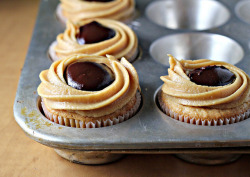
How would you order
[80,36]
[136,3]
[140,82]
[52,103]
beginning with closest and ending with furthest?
[52,103], [140,82], [80,36], [136,3]

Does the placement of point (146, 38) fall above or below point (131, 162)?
above

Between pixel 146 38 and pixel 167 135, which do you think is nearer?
A: pixel 167 135

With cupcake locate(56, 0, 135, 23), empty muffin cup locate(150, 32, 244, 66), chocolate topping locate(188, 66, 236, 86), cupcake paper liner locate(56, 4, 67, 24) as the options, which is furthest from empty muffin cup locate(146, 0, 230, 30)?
chocolate topping locate(188, 66, 236, 86)

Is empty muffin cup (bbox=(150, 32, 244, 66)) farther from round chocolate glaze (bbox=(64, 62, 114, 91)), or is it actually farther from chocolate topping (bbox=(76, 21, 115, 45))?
round chocolate glaze (bbox=(64, 62, 114, 91))

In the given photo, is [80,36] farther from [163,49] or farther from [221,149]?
[221,149]

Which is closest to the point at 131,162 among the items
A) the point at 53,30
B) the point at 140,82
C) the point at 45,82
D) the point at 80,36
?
the point at 140,82

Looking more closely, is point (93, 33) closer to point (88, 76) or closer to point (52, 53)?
point (52, 53)

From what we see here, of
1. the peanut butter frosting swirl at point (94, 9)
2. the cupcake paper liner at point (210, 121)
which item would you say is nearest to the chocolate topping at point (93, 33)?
the peanut butter frosting swirl at point (94, 9)

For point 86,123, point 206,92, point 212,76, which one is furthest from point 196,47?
point 86,123
